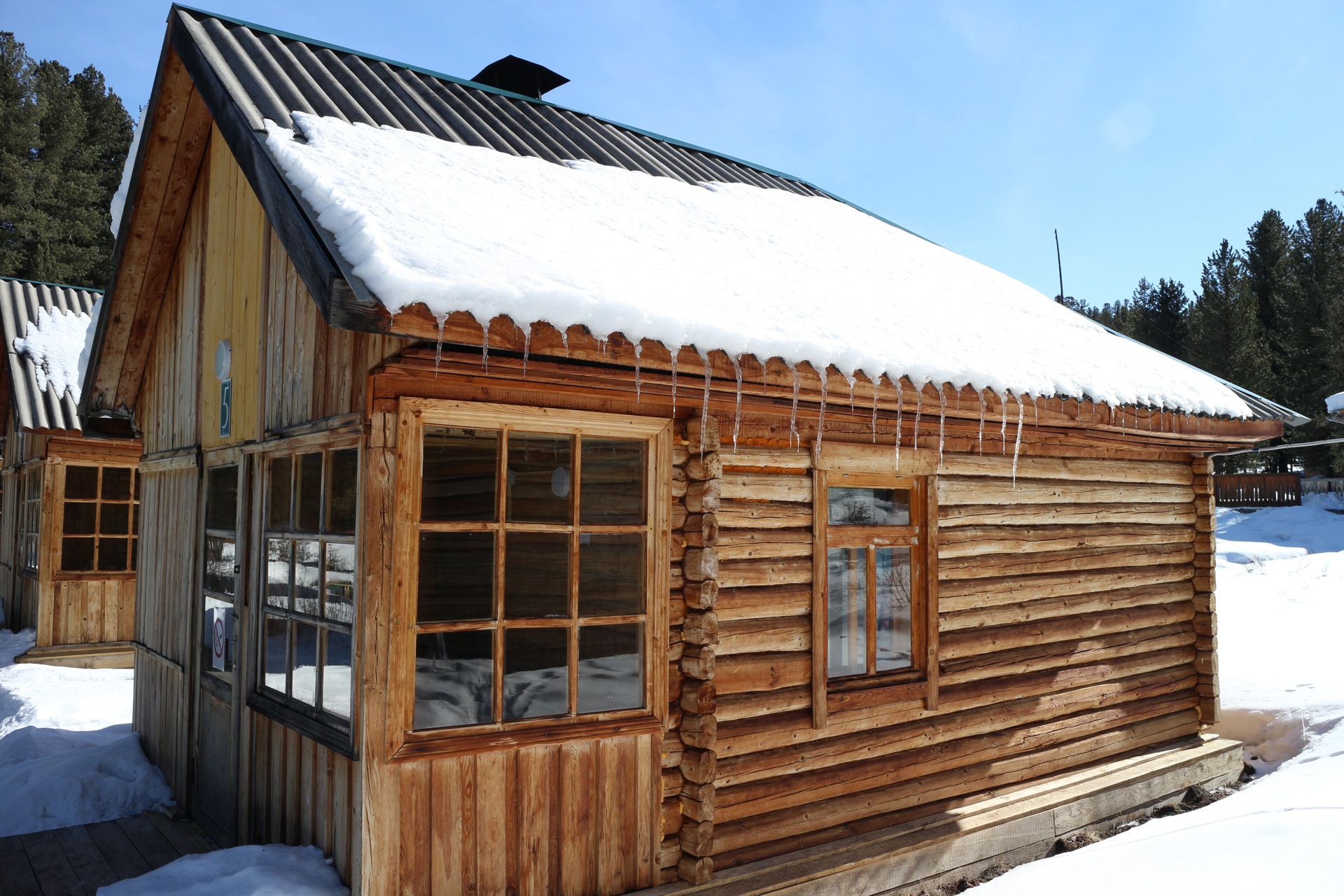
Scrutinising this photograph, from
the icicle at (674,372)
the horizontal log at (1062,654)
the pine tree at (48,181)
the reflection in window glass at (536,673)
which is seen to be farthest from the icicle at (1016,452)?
the pine tree at (48,181)

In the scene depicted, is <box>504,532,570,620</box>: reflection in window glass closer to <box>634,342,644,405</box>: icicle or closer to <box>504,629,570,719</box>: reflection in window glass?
<box>504,629,570,719</box>: reflection in window glass

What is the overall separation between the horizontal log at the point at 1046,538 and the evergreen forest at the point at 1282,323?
28.3 metres

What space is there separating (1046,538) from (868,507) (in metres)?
1.87

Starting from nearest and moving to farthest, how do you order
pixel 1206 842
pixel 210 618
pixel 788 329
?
pixel 788 329 < pixel 1206 842 < pixel 210 618

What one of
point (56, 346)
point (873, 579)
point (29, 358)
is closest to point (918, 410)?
point (873, 579)

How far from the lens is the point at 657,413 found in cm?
448

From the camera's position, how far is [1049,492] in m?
6.70

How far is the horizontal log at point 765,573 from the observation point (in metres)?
4.86

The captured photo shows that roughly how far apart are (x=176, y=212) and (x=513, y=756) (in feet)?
15.9

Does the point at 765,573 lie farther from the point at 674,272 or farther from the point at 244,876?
the point at 244,876

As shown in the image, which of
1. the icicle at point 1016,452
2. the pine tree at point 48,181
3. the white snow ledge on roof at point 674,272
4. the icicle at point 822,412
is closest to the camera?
the white snow ledge on roof at point 674,272

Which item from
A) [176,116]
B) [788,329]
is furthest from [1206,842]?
[176,116]

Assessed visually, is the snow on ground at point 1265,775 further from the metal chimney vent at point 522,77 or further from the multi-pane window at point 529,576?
the metal chimney vent at point 522,77

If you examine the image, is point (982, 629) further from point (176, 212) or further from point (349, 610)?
point (176, 212)
